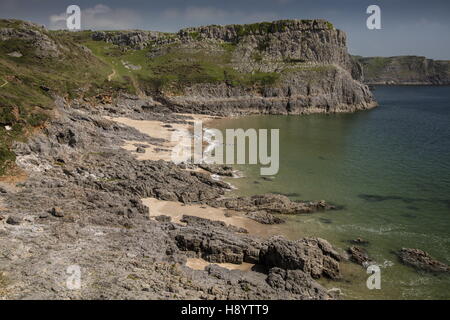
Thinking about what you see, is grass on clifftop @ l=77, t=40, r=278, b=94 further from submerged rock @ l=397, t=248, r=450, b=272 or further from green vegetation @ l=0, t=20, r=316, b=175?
submerged rock @ l=397, t=248, r=450, b=272

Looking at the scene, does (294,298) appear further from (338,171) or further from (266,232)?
(338,171)

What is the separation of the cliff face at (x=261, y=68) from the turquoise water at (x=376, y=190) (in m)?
34.8

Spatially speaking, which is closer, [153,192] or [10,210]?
[10,210]

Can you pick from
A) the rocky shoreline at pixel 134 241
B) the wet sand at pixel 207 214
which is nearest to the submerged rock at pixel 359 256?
A: the rocky shoreline at pixel 134 241

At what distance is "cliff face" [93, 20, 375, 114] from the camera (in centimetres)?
12444

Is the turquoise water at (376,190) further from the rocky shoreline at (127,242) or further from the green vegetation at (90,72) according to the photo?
the green vegetation at (90,72)

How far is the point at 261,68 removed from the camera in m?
141

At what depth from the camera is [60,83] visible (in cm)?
8425

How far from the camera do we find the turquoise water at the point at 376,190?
30000mm

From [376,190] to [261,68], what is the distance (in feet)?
333

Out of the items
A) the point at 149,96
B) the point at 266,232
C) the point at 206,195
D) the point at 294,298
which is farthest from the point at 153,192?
the point at 149,96

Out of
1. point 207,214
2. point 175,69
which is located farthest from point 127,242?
point 175,69

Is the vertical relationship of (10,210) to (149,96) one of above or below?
below
